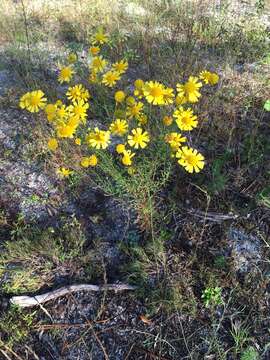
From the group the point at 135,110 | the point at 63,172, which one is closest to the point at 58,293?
the point at 63,172

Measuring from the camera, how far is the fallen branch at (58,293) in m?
2.17

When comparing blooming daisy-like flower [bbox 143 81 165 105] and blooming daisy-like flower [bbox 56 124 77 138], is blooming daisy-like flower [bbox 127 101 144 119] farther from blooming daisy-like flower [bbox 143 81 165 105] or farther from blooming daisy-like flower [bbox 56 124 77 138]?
blooming daisy-like flower [bbox 56 124 77 138]

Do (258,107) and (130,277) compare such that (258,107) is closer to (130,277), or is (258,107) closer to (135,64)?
(135,64)

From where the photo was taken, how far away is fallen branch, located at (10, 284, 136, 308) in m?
2.17

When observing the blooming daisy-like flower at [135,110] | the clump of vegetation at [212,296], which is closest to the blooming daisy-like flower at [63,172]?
the blooming daisy-like flower at [135,110]

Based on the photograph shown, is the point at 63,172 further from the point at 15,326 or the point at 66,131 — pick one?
the point at 15,326

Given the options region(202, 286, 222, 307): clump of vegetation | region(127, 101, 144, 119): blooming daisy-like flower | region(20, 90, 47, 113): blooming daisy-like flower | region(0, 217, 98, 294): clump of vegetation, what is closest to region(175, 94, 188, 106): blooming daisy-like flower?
region(127, 101, 144, 119): blooming daisy-like flower

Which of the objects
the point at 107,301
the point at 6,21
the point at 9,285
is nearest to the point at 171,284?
the point at 107,301

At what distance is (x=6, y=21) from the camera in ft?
15.4

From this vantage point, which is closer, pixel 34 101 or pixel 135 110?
pixel 135 110

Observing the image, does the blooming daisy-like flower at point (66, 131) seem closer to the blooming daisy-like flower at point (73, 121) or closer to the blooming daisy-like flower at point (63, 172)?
the blooming daisy-like flower at point (73, 121)

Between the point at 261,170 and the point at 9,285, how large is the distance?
1.97m

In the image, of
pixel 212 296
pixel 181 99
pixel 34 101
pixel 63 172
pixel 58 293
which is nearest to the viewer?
pixel 212 296

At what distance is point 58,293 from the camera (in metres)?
2.20
